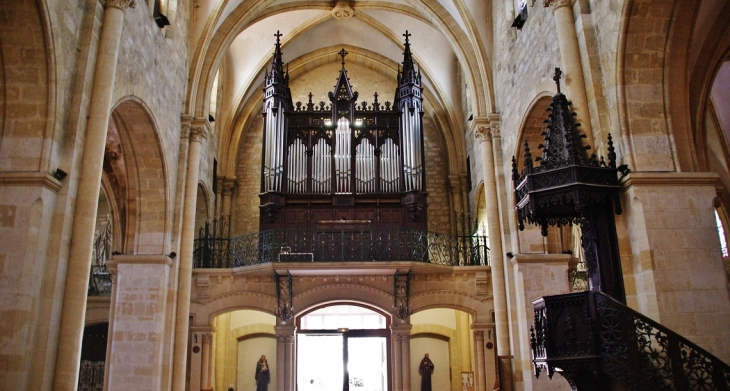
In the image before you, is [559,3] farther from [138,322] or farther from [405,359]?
[138,322]

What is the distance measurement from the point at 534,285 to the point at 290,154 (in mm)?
7655

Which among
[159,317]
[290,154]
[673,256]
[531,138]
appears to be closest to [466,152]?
[290,154]

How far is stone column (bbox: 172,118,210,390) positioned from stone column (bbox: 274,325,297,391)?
227cm

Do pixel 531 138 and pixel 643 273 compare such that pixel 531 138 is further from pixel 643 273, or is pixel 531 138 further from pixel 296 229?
pixel 296 229

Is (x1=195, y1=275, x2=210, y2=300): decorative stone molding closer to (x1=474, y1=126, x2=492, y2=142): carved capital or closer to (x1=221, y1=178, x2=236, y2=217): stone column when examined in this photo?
(x1=221, y1=178, x2=236, y2=217): stone column

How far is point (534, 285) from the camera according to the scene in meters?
12.4

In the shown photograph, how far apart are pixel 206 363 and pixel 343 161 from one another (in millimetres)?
6213

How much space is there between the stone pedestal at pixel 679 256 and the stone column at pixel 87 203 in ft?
23.1

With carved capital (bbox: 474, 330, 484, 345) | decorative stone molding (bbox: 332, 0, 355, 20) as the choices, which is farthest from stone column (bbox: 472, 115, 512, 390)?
decorative stone molding (bbox: 332, 0, 355, 20)

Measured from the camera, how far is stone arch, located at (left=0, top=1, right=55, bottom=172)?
805 cm

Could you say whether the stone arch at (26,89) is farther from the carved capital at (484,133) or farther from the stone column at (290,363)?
the carved capital at (484,133)

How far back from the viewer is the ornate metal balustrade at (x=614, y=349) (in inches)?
248

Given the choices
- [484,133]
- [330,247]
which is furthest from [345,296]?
[484,133]

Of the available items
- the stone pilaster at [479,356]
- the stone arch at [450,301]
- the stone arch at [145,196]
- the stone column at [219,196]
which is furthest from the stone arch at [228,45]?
the stone pilaster at [479,356]
